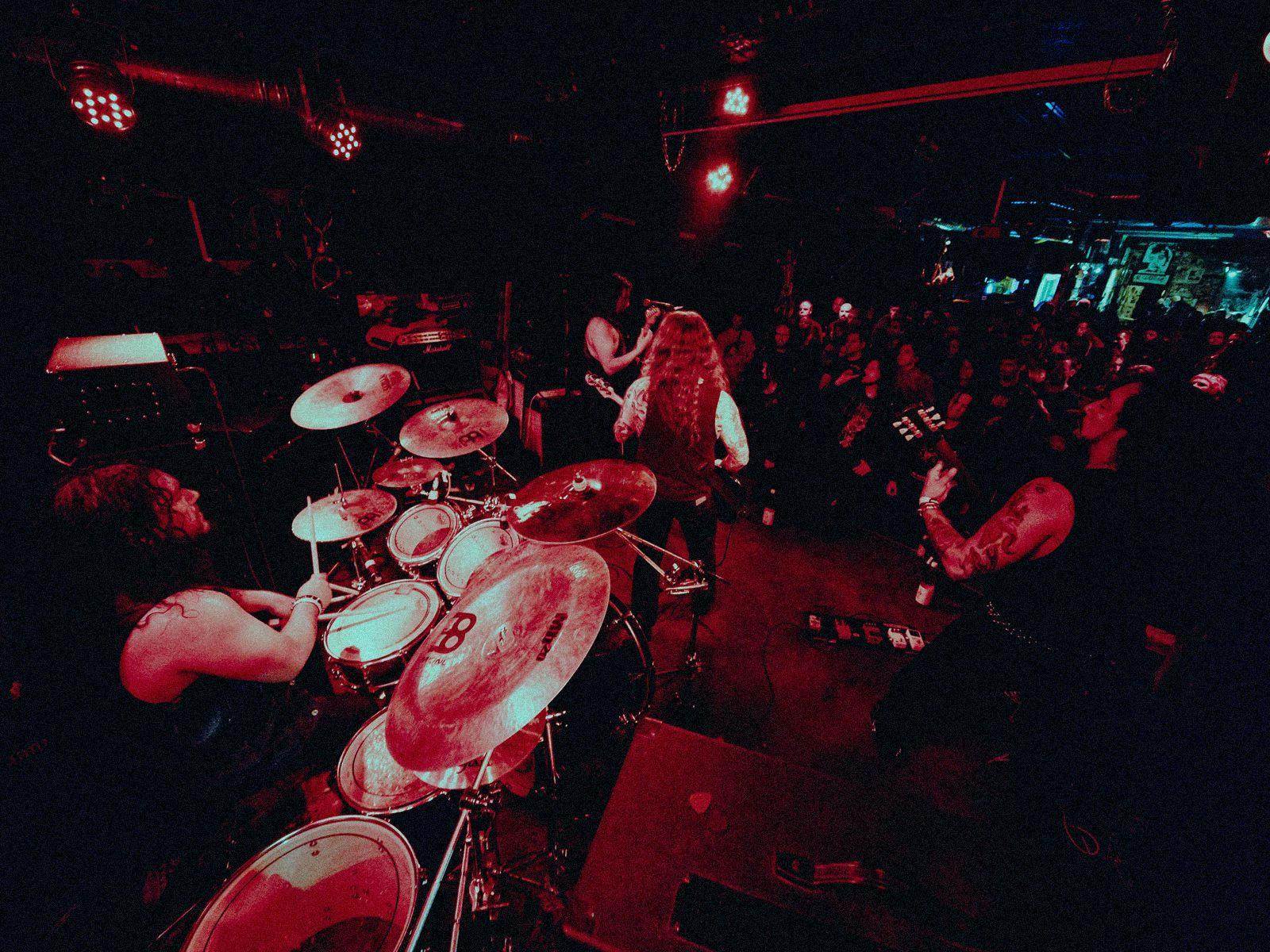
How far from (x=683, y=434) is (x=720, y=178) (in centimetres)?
385

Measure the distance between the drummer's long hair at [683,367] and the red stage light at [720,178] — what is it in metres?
2.89

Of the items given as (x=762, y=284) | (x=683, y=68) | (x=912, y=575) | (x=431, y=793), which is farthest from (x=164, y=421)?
(x=762, y=284)

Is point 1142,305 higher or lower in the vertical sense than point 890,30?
lower

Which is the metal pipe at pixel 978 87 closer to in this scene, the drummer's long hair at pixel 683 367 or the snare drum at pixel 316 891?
the drummer's long hair at pixel 683 367

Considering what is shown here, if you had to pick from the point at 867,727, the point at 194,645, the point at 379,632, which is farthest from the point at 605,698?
the point at 194,645

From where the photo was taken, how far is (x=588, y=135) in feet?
16.4

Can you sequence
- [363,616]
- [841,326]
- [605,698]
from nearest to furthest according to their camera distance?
[363,616] < [605,698] < [841,326]

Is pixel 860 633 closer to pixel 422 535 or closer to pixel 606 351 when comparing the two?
pixel 422 535

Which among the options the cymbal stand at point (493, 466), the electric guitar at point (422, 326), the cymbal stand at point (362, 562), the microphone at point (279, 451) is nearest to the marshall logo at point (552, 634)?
the cymbal stand at point (493, 466)

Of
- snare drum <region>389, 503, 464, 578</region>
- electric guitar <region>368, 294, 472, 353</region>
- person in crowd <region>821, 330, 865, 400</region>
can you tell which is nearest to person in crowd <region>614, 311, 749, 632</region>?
snare drum <region>389, 503, 464, 578</region>

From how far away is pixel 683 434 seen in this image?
11.3 feet

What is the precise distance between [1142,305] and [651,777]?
954 inches

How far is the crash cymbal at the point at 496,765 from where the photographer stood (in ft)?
5.79

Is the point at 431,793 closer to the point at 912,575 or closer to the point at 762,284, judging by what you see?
the point at 912,575
